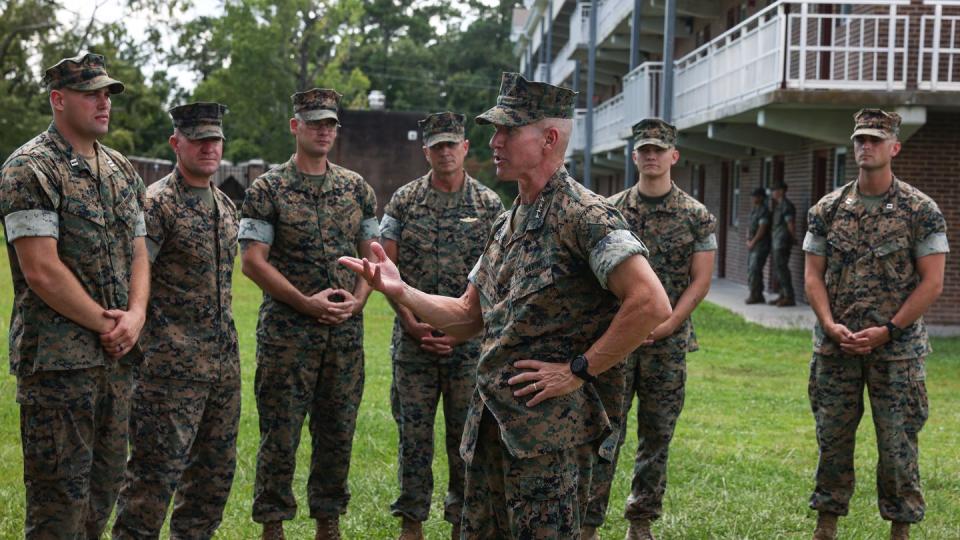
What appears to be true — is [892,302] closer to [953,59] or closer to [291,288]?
[291,288]

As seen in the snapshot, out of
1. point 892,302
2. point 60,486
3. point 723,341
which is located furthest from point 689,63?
point 60,486

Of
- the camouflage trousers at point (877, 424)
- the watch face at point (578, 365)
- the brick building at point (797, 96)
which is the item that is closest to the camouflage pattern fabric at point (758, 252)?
the brick building at point (797, 96)

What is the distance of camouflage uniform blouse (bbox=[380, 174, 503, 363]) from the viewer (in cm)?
671

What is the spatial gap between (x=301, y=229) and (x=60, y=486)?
2008 mm

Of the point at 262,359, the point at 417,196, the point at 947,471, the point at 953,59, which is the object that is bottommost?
the point at 947,471

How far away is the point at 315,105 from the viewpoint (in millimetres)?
6281

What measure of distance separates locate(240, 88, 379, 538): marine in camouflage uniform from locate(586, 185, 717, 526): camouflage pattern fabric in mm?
1549

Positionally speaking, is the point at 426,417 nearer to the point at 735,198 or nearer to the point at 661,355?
the point at 661,355

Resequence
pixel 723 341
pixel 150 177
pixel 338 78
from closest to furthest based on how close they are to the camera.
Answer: pixel 723 341, pixel 150 177, pixel 338 78

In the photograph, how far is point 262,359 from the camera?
630 centimetres

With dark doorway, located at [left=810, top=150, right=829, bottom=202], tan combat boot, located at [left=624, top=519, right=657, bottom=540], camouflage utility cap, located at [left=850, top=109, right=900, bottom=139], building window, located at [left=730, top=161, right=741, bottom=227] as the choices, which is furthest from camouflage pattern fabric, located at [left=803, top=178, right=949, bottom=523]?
building window, located at [left=730, top=161, right=741, bottom=227]

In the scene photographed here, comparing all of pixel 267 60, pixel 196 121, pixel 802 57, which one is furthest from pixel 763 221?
pixel 267 60

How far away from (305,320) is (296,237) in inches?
17.8

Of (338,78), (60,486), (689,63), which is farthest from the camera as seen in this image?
(338,78)
